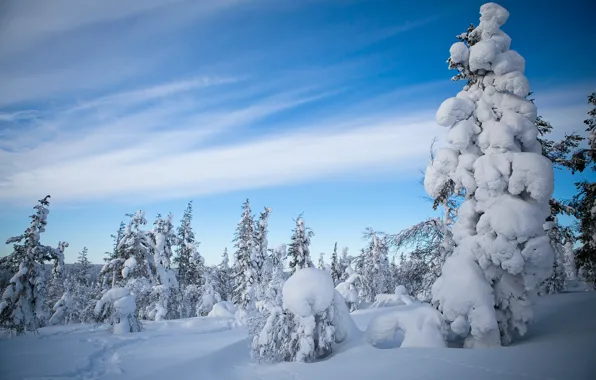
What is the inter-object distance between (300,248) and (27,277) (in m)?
16.6

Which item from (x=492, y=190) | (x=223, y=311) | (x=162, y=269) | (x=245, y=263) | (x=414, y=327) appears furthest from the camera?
(x=245, y=263)

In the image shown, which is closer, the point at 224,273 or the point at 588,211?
the point at 588,211

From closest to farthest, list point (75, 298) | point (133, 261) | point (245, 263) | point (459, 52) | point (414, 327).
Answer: point (414, 327) → point (459, 52) → point (133, 261) → point (245, 263) → point (75, 298)

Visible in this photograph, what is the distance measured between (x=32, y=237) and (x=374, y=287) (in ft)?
122

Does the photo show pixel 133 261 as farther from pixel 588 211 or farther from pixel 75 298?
pixel 75 298

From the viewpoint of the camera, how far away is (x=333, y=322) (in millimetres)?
10586

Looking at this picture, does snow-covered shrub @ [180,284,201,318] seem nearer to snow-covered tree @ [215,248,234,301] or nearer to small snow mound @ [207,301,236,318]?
snow-covered tree @ [215,248,234,301]

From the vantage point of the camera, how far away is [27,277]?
1786 cm

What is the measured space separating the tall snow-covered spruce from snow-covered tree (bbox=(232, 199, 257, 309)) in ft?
75.2

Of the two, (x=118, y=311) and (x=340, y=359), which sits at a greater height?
(x=118, y=311)

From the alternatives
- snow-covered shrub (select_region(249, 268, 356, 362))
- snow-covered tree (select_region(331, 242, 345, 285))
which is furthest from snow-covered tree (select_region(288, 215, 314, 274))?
snow-covered tree (select_region(331, 242, 345, 285))

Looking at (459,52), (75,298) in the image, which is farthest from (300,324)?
(75,298)

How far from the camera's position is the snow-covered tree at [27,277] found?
1722 cm

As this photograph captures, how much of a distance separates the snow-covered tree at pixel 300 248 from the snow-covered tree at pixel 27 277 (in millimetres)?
14768
